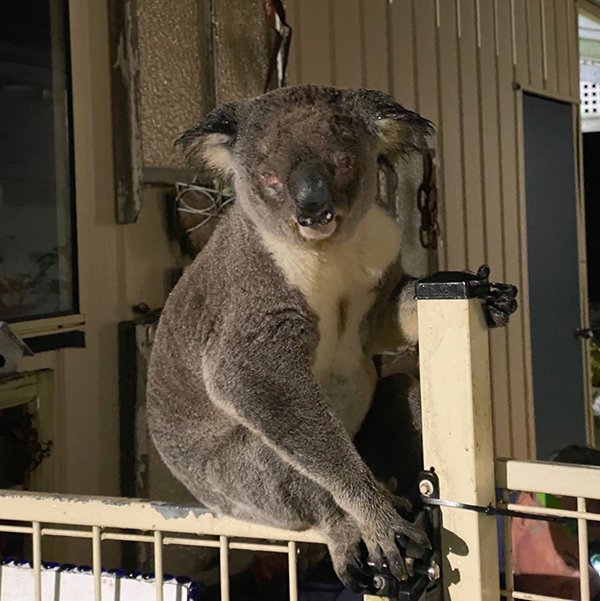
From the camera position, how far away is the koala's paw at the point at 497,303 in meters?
0.93

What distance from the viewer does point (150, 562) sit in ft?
6.68

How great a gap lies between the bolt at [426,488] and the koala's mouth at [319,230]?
14.3 inches

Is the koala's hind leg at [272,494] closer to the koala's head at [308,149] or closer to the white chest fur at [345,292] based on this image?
the white chest fur at [345,292]

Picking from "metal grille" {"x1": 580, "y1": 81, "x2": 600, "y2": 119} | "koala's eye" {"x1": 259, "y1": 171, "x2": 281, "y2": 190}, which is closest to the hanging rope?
"koala's eye" {"x1": 259, "y1": 171, "x2": 281, "y2": 190}

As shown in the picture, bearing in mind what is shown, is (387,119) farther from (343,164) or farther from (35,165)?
(35,165)

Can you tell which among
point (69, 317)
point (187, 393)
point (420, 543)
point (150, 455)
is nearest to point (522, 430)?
point (150, 455)

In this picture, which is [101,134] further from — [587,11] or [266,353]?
[587,11]

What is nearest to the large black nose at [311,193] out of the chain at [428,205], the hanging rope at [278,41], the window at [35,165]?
the window at [35,165]

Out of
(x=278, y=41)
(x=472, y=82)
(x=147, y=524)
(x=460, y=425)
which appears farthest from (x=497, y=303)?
(x=472, y=82)

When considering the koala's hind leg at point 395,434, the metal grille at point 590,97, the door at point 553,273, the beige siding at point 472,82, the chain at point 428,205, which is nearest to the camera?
the koala's hind leg at point 395,434

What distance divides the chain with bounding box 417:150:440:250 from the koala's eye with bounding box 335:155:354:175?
202 cm

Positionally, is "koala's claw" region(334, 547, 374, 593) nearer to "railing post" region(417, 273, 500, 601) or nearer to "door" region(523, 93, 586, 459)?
"railing post" region(417, 273, 500, 601)

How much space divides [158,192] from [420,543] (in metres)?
1.44

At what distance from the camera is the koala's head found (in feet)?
3.58
